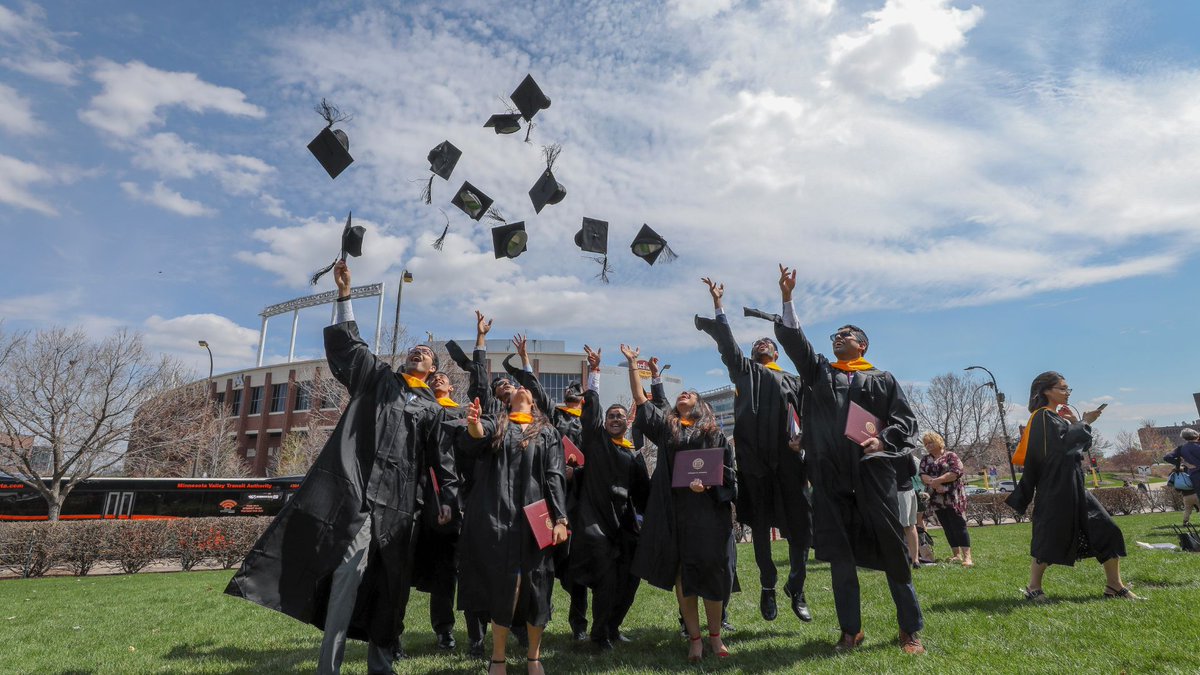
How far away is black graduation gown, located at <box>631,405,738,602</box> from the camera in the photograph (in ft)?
14.8

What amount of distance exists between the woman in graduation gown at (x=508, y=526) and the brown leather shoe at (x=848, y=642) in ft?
6.50

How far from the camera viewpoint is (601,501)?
17.3 ft

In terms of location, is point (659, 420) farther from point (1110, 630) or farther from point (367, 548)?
point (1110, 630)

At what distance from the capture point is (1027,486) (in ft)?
19.9

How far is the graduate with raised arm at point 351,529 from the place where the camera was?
3996 millimetres

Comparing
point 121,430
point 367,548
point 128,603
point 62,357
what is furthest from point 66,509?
point 367,548

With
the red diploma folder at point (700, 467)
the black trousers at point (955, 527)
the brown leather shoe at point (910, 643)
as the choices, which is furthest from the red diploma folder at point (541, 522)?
the black trousers at point (955, 527)

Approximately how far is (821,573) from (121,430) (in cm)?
1967

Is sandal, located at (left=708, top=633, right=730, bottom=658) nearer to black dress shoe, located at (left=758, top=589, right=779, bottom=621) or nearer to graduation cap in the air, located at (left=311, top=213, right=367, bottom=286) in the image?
black dress shoe, located at (left=758, top=589, right=779, bottom=621)

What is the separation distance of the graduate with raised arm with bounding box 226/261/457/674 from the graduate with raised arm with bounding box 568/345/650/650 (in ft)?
4.55

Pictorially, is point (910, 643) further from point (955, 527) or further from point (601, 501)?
point (955, 527)

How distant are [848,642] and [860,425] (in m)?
1.47

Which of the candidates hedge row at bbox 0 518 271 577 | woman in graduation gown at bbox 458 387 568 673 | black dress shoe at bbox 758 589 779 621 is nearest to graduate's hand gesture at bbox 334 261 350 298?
woman in graduation gown at bbox 458 387 568 673

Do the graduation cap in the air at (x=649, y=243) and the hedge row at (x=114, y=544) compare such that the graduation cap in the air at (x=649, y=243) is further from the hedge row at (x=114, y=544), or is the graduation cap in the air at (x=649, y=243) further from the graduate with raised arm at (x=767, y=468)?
the hedge row at (x=114, y=544)
